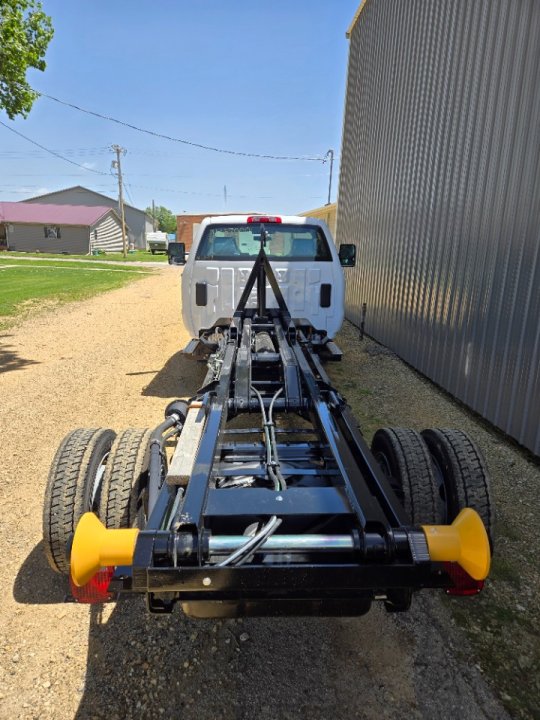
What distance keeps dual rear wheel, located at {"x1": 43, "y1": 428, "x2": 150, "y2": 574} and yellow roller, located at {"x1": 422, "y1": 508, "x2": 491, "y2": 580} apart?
1610 millimetres

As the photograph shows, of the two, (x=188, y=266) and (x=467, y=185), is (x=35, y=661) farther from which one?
(x=467, y=185)

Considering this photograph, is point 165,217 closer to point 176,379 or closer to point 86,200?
point 86,200

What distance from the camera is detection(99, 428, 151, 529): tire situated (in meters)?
2.57

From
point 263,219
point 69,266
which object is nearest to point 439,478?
point 263,219

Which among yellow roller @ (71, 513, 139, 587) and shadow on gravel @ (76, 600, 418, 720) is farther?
shadow on gravel @ (76, 600, 418, 720)

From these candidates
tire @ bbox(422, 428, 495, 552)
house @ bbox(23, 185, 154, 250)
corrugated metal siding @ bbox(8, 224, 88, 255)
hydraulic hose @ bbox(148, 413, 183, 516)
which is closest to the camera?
hydraulic hose @ bbox(148, 413, 183, 516)

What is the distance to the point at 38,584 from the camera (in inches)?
106

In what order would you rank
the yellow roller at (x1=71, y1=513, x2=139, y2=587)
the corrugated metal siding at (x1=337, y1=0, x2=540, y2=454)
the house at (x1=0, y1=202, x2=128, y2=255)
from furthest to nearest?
the house at (x1=0, y1=202, x2=128, y2=255), the corrugated metal siding at (x1=337, y1=0, x2=540, y2=454), the yellow roller at (x1=71, y1=513, x2=139, y2=587)

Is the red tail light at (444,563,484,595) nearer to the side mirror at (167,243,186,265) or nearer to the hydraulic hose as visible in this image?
the hydraulic hose

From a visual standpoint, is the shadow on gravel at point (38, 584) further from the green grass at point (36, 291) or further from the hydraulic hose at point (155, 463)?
the green grass at point (36, 291)

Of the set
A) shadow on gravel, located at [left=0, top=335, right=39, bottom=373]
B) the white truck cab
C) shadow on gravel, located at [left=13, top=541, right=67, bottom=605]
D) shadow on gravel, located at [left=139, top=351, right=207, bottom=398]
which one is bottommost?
shadow on gravel, located at [left=13, top=541, right=67, bottom=605]

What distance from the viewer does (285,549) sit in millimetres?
1794

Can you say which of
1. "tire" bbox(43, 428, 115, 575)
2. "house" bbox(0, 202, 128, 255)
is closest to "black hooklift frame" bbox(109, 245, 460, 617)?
"tire" bbox(43, 428, 115, 575)

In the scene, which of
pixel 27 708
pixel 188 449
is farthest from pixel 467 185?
pixel 27 708
